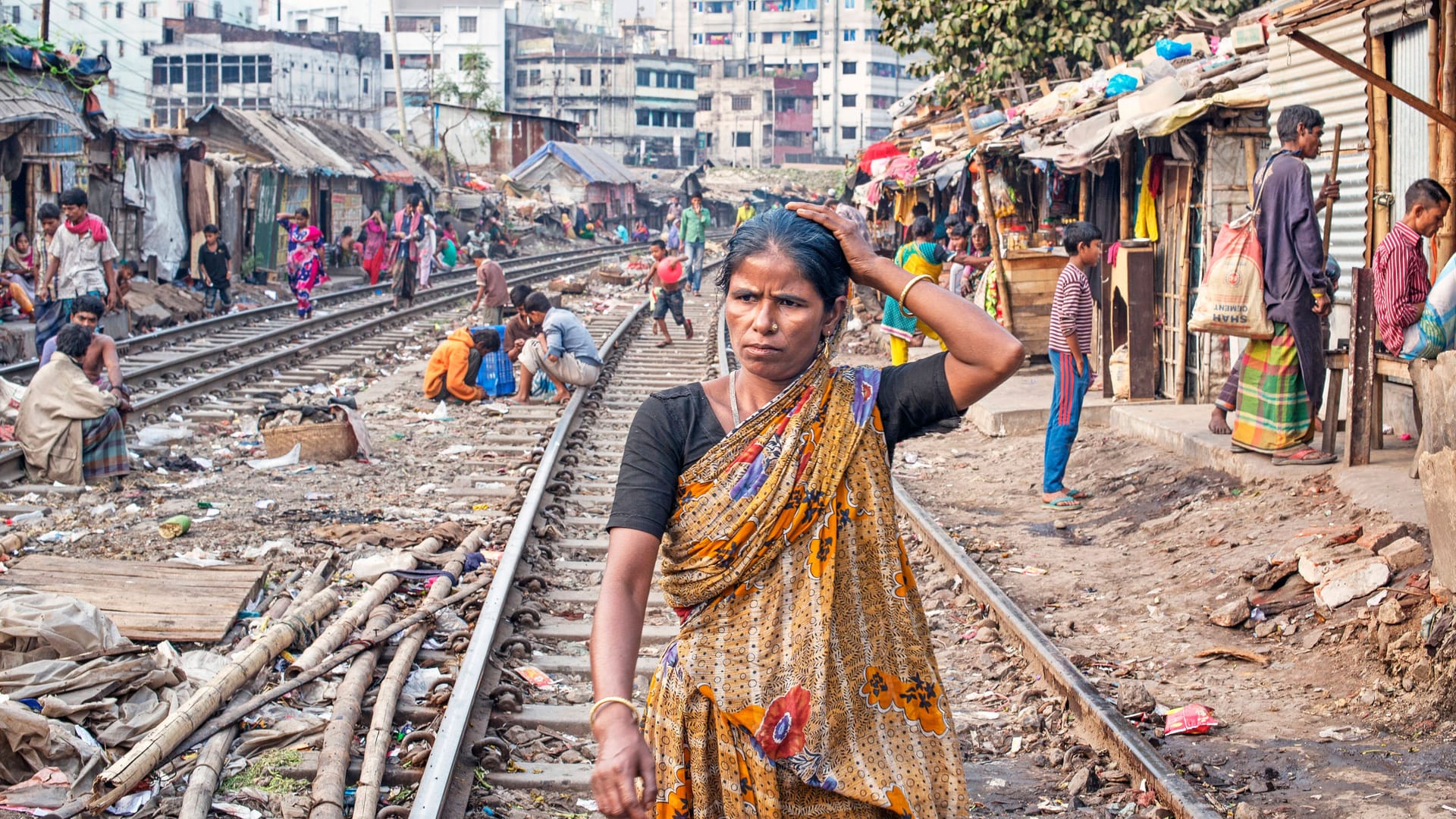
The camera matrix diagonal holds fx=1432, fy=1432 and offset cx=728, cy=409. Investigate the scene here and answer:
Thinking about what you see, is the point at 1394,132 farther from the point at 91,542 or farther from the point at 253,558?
the point at 91,542

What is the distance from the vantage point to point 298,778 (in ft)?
15.0

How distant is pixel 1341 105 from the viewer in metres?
10.1

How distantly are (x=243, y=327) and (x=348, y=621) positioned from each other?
14.7 m

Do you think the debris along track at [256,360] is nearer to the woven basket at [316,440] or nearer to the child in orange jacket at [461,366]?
the child in orange jacket at [461,366]

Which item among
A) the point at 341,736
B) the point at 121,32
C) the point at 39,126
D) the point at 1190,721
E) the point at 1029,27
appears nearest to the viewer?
the point at 341,736

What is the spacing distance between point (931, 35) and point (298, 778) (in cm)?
1835

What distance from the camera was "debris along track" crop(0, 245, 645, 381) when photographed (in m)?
15.6

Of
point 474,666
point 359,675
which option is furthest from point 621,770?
point 359,675

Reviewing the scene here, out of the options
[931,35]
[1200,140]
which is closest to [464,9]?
[931,35]

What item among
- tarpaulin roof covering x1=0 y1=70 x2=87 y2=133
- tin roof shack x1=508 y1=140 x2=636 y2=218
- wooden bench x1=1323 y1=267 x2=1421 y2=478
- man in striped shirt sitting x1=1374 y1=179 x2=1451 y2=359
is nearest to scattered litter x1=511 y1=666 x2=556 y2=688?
wooden bench x1=1323 y1=267 x2=1421 y2=478

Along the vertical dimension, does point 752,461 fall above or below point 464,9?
below

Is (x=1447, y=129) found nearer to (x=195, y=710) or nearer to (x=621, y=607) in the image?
(x=195, y=710)

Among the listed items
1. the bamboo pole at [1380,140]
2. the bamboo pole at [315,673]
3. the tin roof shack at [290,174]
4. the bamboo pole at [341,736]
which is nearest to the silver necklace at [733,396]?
the bamboo pole at [341,736]

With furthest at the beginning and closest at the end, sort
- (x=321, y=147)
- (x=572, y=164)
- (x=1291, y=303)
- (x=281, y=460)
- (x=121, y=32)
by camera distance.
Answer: (x=121, y=32)
(x=572, y=164)
(x=321, y=147)
(x=281, y=460)
(x=1291, y=303)
